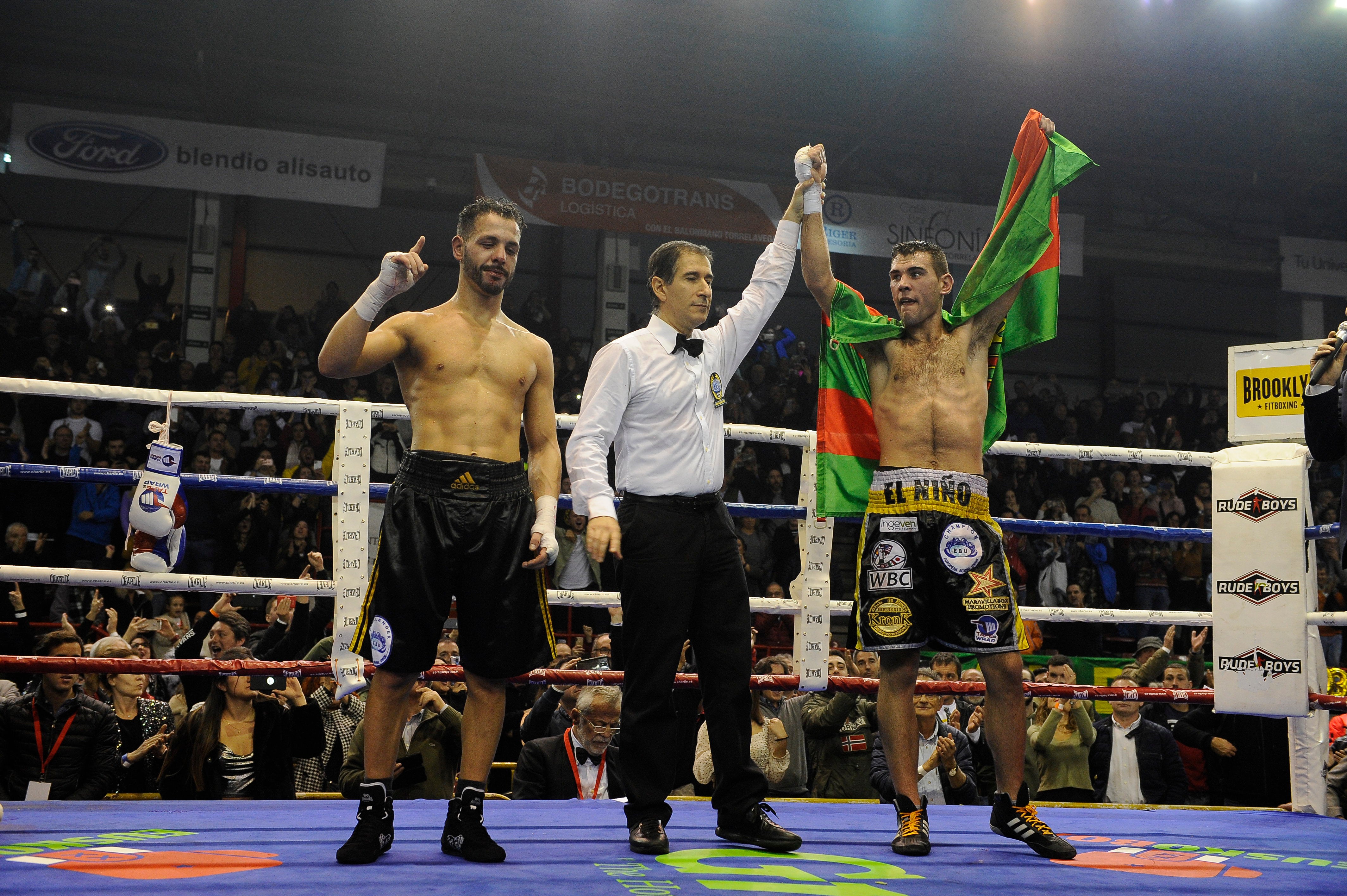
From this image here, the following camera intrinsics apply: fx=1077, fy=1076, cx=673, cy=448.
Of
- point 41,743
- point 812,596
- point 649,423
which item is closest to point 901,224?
point 812,596

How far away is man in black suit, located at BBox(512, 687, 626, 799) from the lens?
3.94 m

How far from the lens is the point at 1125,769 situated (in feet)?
16.9

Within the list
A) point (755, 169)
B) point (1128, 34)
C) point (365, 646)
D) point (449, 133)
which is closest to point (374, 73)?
point (449, 133)

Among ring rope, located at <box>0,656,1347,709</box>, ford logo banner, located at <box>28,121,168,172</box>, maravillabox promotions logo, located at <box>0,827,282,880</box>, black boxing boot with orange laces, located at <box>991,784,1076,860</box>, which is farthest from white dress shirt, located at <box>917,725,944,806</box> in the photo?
ford logo banner, located at <box>28,121,168,172</box>

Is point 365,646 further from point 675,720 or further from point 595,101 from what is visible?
point 595,101

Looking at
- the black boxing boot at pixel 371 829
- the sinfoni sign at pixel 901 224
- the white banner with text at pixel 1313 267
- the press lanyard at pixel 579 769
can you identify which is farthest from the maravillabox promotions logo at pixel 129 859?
the white banner with text at pixel 1313 267

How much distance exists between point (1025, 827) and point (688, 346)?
1.42 metres

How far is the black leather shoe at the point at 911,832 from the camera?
2461 mm

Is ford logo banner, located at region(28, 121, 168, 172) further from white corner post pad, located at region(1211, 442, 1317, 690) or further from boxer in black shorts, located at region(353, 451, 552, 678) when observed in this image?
white corner post pad, located at region(1211, 442, 1317, 690)

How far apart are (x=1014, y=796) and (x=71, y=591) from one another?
21.4 feet

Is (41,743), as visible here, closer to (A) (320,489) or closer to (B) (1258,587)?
(A) (320,489)

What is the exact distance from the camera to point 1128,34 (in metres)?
11.9

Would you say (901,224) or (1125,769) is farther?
(901,224)

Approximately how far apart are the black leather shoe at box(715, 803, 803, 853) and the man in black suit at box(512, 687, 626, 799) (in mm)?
1448
